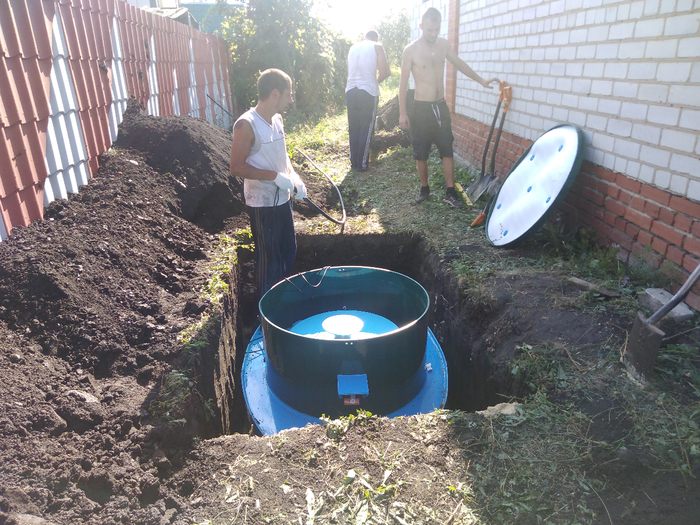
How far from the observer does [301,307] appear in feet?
12.0

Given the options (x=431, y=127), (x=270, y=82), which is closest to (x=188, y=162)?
(x=270, y=82)

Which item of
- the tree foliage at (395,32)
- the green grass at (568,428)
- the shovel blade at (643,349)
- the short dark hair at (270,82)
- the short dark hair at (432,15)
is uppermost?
the tree foliage at (395,32)

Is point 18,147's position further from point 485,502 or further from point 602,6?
point 602,6

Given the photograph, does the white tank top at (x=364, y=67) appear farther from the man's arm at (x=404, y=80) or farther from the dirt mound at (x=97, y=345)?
the dirt mound at (x=97, y=345)

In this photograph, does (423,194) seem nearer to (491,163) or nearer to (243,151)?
(491,163)

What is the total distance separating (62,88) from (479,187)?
427 cm

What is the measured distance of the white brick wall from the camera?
8.33 feet

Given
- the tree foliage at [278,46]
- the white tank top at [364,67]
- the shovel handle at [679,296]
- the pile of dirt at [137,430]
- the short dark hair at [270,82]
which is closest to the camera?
the pile of dirt at [137,430]

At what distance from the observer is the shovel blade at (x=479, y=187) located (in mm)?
5145

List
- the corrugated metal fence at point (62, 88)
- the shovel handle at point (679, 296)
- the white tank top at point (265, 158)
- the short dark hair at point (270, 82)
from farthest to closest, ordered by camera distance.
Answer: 1. the white tank top at point (265, 158)
2. the short dark hair at point (270, 82)
3. the corrugated metal fence at point (62, 88)
4. the shovel handle at point (679, 296)

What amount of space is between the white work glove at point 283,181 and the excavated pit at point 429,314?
39.3 inches

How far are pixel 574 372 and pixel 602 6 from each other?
8.97 feet

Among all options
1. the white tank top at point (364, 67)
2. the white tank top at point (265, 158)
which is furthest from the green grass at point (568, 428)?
the white tank top at point (364, 67)

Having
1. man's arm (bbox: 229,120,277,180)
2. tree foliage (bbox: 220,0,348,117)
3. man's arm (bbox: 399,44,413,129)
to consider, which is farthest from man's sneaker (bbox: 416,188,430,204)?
tree foliage (bbox: 220,0,348,117)
